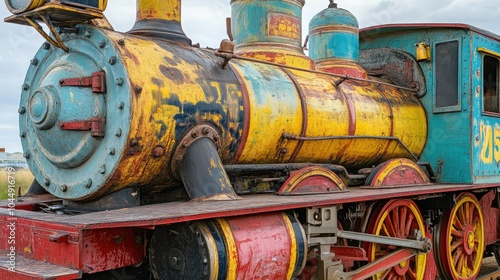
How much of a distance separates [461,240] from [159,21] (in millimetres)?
3921

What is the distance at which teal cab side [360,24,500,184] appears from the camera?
17.7 ft

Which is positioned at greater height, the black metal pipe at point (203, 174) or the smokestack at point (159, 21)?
the smokestack at point (159, 21)

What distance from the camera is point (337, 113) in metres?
4.51

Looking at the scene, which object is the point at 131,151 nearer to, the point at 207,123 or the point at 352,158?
the point at 207,123

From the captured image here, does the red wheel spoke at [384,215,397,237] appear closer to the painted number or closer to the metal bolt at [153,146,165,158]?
the painted number

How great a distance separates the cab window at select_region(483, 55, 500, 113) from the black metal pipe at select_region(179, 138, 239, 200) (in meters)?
4.26

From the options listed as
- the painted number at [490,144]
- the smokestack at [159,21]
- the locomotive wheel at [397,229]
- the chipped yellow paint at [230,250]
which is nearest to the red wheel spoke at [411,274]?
the locomotive wheel at [397,229]

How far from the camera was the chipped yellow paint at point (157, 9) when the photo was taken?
3797 millimetres

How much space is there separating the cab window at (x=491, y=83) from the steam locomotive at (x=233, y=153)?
687 millimetres

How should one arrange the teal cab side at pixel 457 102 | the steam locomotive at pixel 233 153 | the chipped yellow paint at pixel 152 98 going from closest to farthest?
the steam locomotive at pixel 233 153
the chipped yellow paint at pixel 152 98
the teal cab side at pixel 457 102

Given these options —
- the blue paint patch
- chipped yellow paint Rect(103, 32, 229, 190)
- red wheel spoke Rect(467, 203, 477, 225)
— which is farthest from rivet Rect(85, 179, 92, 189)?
red wheel spoke Rect(467, 203, 477, 225)

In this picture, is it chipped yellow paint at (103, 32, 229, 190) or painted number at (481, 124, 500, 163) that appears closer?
chipped yellow paint at (103, 32, 229, 190)

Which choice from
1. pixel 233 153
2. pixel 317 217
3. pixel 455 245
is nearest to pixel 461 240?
pixel 455 245

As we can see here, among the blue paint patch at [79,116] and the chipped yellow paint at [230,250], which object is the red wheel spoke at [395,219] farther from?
the blue paint patch at [79,116]
